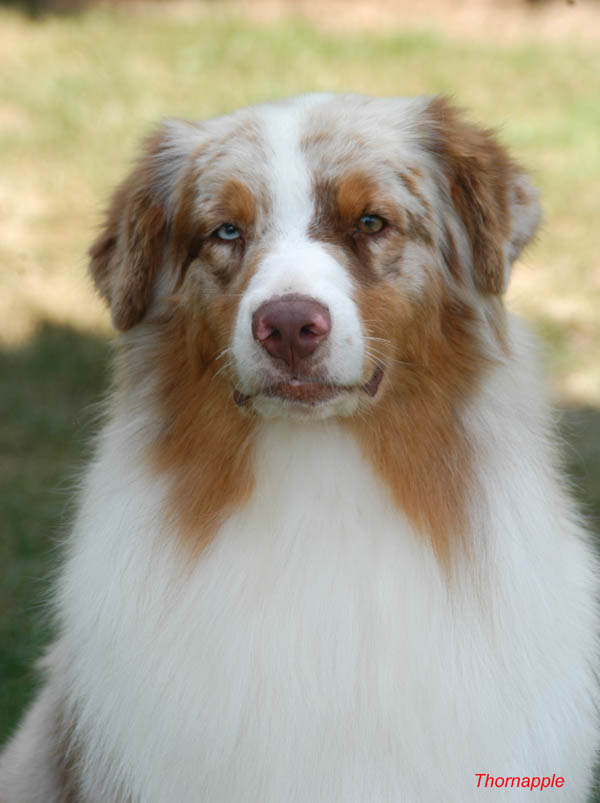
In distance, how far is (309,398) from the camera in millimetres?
3445

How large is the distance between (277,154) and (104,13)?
35.6ft

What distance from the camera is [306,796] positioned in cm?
358

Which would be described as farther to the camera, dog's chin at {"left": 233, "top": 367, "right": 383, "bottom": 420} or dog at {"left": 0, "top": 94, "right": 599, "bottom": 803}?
dog at {"left": 0, "top": 94, "right": 599, "bottom": 803}

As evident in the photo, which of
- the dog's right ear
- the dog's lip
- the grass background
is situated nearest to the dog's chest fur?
the dog's lip

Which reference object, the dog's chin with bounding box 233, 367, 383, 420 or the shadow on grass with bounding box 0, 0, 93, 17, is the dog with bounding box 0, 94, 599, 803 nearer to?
the dog's chin with bounding box 233, 367, 383, 420

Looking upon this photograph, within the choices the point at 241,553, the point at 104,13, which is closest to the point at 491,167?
the point at 241,553

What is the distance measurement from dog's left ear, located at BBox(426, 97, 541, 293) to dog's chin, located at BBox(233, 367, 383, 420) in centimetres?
58

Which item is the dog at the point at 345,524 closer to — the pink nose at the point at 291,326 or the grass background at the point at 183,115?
the pink nose at the point at 291,326

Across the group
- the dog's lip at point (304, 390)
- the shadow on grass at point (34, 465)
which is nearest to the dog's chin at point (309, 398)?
the dog's lip at point (304, 390)

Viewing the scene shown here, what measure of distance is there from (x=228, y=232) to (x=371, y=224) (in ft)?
1.49

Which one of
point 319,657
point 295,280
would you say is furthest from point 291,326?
point 319,657

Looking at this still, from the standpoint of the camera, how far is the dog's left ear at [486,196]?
3.82m

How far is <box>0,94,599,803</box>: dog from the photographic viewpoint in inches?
142

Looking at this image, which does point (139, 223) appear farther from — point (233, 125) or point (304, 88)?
point (304, 88)
